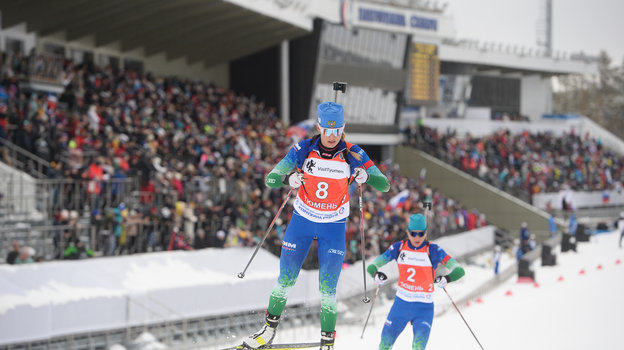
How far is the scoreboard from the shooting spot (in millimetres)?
39875

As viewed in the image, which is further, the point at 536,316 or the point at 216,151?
the point at 216,151

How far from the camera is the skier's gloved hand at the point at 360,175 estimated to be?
699cm

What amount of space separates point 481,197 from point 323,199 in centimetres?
3021

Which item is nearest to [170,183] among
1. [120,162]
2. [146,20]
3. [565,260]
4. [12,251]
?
[120,162]

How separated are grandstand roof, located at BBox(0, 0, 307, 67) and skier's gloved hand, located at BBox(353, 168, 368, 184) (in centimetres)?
1909

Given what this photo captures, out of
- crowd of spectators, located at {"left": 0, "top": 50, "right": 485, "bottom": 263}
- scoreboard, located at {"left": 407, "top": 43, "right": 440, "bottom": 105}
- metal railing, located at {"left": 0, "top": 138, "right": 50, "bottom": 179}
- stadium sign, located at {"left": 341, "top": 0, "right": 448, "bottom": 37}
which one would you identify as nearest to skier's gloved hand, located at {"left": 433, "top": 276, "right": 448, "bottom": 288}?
crowd of spectators, located at {"left": 0, "top": 50, "right": 485, "bottom": 263}

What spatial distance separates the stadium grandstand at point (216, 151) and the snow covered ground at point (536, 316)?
160 cm

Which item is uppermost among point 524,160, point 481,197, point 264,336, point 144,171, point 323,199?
point 323,199

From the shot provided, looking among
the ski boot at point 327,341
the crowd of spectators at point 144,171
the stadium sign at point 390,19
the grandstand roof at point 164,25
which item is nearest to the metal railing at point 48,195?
the crowd of spectators at point 144,171

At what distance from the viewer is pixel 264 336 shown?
716cm

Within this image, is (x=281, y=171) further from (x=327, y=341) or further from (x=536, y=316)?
(x=536, y=316)

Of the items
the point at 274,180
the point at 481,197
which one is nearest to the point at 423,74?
the point at 481,197

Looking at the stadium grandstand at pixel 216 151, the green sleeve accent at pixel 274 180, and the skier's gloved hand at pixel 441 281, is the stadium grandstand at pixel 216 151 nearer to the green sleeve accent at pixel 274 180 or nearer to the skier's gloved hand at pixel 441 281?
the skier's gloved hand at pixel 441 281

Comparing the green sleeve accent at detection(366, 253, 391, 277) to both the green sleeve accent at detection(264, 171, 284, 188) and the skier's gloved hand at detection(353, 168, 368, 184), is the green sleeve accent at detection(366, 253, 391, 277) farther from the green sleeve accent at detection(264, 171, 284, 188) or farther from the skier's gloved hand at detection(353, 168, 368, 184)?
the green sleeve accent at detection(264, 171, 284, 188)
